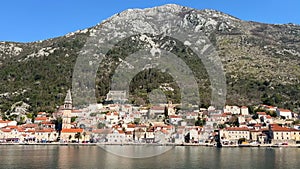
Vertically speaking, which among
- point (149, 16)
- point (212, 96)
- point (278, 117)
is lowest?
point (278, 117)

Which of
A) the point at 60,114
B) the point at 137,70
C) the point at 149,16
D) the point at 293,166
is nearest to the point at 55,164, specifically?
the point at 293,166

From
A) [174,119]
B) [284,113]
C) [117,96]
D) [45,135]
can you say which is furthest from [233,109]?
[45,135]

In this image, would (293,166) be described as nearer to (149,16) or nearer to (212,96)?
(212,96)

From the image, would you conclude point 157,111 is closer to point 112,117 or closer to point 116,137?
point 112,117

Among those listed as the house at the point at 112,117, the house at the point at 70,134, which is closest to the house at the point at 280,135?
the house at the point at 112,117

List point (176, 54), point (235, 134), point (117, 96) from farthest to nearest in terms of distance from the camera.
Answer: point (176, 54), point (117, 96), point (235, 134)

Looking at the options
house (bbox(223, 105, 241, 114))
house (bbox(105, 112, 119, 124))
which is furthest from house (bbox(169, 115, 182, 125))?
house (bbox(105, 112, 119, 124))

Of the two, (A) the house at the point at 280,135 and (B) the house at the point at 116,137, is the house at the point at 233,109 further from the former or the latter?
(B) the house at the point at 116,137

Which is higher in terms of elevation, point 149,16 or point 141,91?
point 149,16
